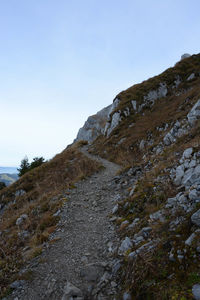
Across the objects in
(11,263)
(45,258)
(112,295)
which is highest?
(11,263)

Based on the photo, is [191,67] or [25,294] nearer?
[25,294]

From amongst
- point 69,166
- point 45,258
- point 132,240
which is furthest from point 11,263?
point 69,166

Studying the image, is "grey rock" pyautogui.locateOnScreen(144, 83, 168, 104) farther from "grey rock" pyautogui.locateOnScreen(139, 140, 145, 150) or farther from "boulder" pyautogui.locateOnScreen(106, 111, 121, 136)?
"grey rock" pyautogui.locateOnScreen(139, 140, 145, 150)

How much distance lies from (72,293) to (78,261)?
112 centimetres

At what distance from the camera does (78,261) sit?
4785 millimetres

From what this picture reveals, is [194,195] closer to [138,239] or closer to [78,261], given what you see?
[138,239]

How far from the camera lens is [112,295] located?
11.3ft

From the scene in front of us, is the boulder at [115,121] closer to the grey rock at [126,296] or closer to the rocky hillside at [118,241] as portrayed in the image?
the rocky hillside at [118,241]

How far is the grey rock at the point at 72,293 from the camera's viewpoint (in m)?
3.58

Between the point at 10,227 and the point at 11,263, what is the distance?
439cm

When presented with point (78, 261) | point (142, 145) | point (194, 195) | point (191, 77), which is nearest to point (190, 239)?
point (194, 195)

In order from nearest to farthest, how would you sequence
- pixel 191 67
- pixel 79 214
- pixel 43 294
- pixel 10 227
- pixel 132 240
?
pixel 43 294 → pixel 132 240 → pixel 79 214 → pixel 10 227 → pixel 191 67

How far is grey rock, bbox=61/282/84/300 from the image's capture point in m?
3.58

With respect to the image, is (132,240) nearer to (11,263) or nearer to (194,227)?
(194,227)
